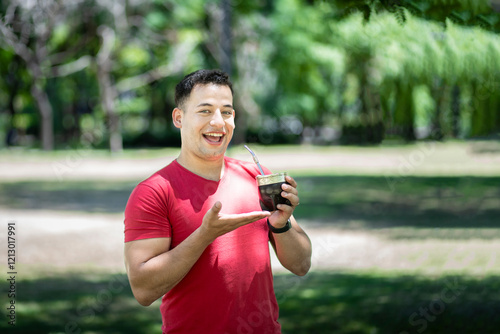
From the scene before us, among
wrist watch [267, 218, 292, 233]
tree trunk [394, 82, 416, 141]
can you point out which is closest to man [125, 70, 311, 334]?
wrist watch [267, 218, 292, 233]

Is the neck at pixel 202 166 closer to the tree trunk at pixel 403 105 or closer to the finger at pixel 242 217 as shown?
the finger at pixel 242 217

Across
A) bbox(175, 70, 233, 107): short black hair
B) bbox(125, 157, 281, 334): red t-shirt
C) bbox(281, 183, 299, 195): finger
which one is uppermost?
bbox(175, 70, 233, 107): short black hair

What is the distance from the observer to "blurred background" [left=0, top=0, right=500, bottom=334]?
602 centimetres

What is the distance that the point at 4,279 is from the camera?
7.49 metres

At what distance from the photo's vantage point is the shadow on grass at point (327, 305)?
559 cm

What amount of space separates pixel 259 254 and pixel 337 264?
20.1 feet

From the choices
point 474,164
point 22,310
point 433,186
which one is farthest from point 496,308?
point 474,164

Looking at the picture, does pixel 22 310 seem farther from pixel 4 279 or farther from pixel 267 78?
pixel 267 78

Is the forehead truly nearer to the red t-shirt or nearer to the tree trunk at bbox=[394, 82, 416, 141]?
the red t-shirt

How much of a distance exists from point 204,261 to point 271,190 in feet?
1.23

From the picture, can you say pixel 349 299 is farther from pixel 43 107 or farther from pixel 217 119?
pixel 43 107

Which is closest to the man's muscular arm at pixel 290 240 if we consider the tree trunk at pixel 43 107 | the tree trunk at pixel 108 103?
the tree trunk at pixel 108 103

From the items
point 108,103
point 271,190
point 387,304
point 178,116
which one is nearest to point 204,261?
point 271,190

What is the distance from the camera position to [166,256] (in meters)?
2.16
